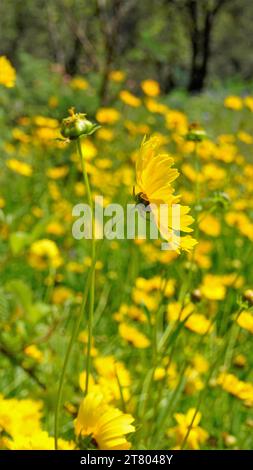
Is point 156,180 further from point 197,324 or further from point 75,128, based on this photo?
point 197,324

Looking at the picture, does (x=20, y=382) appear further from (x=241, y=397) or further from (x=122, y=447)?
(x=122, y=447)

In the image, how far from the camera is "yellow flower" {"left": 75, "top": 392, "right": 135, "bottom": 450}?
1.60 ft

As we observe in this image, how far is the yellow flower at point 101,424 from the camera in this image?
487mm

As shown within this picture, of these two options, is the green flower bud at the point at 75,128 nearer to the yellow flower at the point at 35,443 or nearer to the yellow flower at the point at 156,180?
the yellow flower at the point at 156,180

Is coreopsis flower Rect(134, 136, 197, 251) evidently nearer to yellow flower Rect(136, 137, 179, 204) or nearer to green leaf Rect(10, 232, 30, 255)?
yellow flower Rect(136, 137, 179, 204)

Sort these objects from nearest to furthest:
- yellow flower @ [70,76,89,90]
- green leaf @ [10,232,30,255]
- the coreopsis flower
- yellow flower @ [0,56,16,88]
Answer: the coreopsis flower → yellow flower @ [0,56,16,88] → green leaf @ [10,232,30,255] → yellow flower @ [70,76,89,90]

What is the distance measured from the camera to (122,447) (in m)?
0.50

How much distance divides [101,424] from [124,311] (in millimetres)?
859

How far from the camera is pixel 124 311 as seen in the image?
1354mm

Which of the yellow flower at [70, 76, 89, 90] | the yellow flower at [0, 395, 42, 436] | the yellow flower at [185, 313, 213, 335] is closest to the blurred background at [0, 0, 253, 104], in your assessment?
Result: the yellow flower at [70, 76, 89, 90]

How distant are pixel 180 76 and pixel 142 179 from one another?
11105mm

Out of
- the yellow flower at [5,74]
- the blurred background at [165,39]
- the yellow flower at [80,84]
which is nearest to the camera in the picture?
the yellow flower at [5,74]

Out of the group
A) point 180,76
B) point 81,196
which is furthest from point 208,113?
point 180,76

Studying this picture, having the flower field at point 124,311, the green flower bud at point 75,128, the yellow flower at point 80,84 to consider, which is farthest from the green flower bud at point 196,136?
the yellow flower at point 80,84
